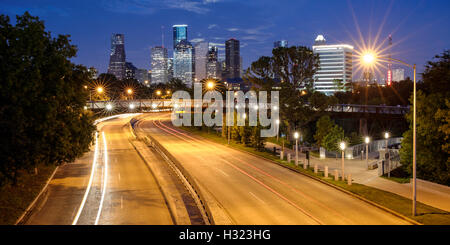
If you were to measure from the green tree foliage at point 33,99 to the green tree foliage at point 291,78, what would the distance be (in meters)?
38.1

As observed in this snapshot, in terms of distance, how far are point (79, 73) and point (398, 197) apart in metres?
22.2

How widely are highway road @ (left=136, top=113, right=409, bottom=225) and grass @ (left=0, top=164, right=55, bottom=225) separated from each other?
1068 centimetres

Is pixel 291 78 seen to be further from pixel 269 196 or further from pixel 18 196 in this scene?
pixel 18 196

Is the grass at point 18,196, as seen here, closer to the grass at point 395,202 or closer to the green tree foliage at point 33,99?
the green tree foliage at point 33,99

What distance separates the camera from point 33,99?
17766 mm

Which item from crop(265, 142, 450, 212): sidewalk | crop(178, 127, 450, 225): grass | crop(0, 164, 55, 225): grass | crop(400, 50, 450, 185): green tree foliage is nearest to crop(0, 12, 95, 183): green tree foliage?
crop(0, 164, 55, 225): grass

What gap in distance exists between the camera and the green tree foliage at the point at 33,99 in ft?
54.2

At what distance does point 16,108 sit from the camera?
645 inches

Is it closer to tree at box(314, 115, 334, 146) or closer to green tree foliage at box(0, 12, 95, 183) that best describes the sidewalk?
tree at box(314, 115, 334, 146)

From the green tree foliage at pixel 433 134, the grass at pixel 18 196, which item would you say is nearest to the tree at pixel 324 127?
the green tree foliage at pixel 433 134

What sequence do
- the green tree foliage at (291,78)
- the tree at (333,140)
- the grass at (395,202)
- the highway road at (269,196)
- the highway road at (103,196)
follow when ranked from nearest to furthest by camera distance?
the grass at (395,202) < the highway road at (269,196) < the highway road at (103,196) < the tree at (333,140) < the green tree foliage at (291,78)

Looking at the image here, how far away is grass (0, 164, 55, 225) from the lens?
18377mm

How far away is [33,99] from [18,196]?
7.84 meters

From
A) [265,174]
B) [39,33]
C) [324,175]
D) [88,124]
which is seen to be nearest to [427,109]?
[324,175]
